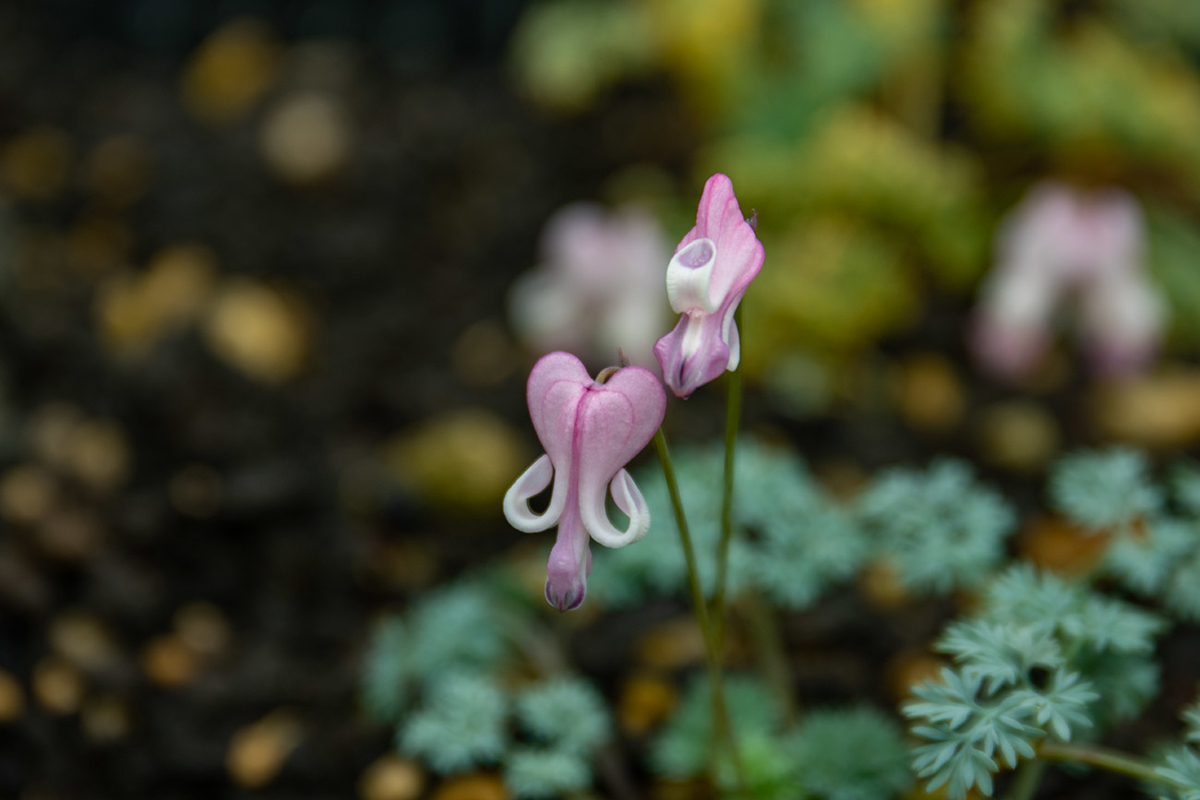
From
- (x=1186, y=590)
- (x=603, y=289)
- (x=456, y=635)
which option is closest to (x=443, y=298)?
(x=603, y=289)

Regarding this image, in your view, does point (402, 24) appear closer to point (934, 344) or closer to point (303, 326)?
point (303, 326)

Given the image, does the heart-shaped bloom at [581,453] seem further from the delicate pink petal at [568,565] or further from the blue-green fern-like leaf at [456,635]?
the blue-green fern-like leaf at [456,635]

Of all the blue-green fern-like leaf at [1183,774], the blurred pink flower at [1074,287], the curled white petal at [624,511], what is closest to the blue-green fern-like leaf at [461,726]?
the curled white petal at [624,511]

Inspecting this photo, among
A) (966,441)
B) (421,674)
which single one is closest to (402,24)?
(966,441)

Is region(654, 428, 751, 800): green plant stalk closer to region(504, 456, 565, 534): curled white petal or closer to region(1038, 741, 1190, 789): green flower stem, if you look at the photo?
region(504, 456, 565, 534): curled white petal

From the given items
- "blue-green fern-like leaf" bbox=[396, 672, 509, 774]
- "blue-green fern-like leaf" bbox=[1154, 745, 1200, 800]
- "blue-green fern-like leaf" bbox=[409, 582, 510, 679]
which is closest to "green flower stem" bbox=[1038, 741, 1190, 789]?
"blue-green fern-like leaf" bbox=[1154, 745, 1200, 800]

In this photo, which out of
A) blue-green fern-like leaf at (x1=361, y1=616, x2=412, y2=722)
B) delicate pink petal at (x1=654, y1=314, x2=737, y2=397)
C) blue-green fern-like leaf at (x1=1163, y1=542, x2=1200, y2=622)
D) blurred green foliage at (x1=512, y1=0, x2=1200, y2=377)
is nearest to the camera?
delicate pink petal at (x1=654, y1=314, x2=737, y2=397)
